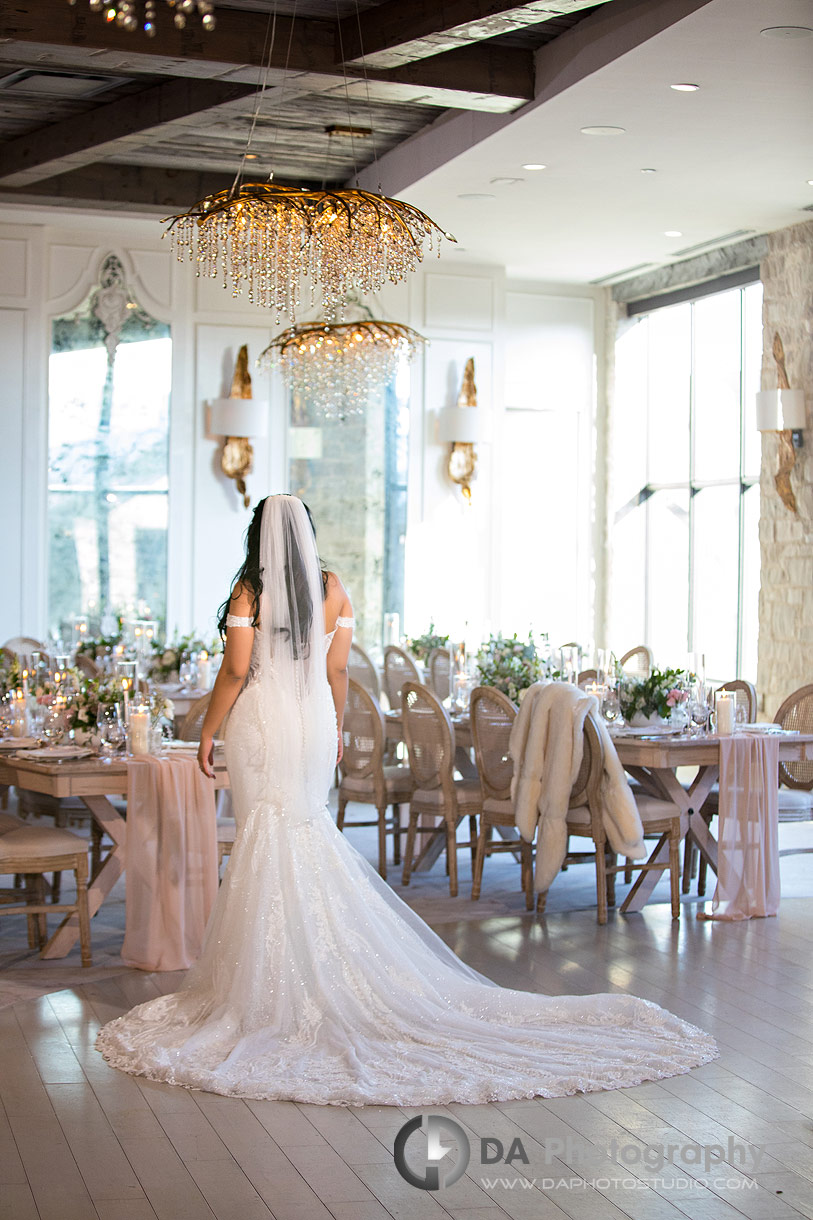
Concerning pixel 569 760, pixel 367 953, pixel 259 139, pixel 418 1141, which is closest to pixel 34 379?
pixel 259 139

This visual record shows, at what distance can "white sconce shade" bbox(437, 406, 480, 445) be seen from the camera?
40.0 feet

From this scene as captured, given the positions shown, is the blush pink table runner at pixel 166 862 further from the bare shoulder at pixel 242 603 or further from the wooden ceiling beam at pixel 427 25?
the wooden ceiling beam at pixel 427 25

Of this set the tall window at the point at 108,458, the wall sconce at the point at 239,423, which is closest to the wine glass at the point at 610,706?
the wall sconce at the point at 239,423

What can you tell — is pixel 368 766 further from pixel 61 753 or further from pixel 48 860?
pixel 48 860

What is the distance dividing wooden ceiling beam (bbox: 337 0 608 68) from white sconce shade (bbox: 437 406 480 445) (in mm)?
4649

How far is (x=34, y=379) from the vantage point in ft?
36.7

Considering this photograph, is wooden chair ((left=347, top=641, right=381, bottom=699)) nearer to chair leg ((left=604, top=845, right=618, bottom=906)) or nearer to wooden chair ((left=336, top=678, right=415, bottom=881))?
wooden chair ((left=336, top=678, right=415, bottom=881))

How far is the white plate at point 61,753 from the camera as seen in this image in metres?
5.96

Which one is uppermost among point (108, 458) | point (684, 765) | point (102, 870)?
point (108, 458)

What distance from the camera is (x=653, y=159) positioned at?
29.1 feet

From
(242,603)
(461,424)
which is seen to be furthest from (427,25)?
(461,424)

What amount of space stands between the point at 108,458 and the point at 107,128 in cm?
283

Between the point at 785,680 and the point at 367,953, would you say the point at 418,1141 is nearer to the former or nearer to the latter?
the point at 367,953

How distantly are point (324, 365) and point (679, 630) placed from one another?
4.63m
